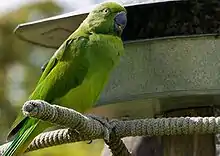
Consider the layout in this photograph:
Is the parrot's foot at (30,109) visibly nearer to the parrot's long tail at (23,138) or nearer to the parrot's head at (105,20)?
Result: the parrot's long tail at (23,138)

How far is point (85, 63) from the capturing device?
5.90 feet

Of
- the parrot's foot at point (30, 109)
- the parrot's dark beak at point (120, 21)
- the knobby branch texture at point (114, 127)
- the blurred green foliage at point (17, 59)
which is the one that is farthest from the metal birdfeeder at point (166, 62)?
the blurred green foliage at point (17, 59)

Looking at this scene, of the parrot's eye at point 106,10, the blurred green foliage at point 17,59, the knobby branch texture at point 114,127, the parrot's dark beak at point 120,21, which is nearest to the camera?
the knobby branch texture at point 114,127

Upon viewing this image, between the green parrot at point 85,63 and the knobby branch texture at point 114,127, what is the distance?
20cm

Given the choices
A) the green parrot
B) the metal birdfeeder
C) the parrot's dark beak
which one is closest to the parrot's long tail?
the green parrot

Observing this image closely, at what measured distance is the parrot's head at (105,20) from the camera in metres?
1.81

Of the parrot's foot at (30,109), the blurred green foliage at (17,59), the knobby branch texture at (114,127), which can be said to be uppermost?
the parrot's foot at (30,109)

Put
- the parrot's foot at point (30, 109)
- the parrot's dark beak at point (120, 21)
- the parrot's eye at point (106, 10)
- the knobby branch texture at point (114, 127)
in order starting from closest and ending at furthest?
the parrot's foot at point (30, 109) < the knobby branch texture at point (114, 127) < the parrot's dark beak at point (120, 21) < the parrot's eye at point (106, 10)

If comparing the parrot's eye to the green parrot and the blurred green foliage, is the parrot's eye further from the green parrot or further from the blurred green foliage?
the blurred green foliage

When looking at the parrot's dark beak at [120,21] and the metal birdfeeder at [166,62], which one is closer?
the metal birdfeeder at [166,62]

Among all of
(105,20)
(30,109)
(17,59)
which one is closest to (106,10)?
(105,20)

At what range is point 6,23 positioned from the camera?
5523mm

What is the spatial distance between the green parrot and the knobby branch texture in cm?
20

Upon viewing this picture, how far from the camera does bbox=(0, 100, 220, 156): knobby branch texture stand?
1.21 m
